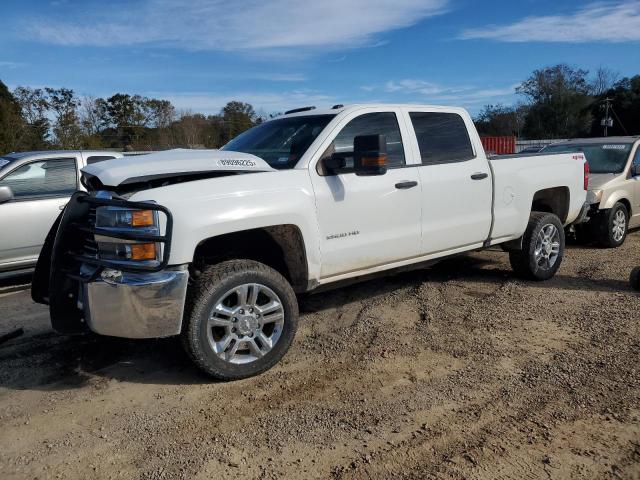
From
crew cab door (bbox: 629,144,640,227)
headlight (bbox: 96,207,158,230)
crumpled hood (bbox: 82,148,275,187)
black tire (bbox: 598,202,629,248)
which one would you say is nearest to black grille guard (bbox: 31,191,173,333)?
headlight (bbox: 96,207,158,230)

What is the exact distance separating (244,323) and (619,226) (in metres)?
7.00

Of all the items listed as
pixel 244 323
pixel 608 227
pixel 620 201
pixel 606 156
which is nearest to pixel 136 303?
pixel 244 323

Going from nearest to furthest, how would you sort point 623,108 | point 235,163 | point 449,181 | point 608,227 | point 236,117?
point 235,163 → point 449,181 → point 608,227 → point 236,117 → point 623,108

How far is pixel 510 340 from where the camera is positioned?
4621 millimetres

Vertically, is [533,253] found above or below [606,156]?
below

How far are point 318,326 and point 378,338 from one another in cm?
62

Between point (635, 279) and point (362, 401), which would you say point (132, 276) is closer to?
point (362, 401)

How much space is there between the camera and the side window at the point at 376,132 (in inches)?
186

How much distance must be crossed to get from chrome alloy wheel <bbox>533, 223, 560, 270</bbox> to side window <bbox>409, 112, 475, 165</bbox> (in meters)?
1.40

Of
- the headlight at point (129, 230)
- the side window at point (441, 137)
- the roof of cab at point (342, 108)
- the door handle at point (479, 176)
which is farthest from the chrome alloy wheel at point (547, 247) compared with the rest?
the headlight at point (129, 230)

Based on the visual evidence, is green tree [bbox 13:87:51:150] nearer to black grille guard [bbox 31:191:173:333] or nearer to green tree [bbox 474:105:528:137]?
black grille guard [bbox 31:191:173:333]

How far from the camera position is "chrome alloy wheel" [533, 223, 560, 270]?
633cm

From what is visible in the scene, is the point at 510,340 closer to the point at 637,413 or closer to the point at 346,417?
the point at 637,413

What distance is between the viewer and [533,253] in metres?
6.25
